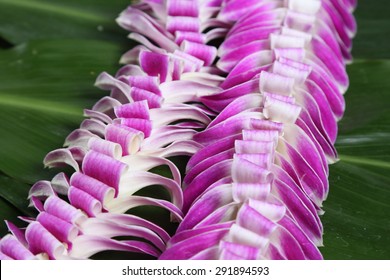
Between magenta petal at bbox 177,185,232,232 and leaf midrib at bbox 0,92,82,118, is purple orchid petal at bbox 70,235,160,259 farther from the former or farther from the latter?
leaf midrib at bbox 0,92,82,118

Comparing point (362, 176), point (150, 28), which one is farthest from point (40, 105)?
point (362, 176)

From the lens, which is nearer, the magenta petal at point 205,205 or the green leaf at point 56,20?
the magenta petal at point 205,205

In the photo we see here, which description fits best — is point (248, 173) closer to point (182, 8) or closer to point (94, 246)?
point (94, 246)

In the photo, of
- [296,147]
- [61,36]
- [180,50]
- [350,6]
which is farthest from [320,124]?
[61,36]

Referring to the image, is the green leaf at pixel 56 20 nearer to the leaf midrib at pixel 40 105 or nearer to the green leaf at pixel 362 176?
the leaf midrib at pixel 40 105

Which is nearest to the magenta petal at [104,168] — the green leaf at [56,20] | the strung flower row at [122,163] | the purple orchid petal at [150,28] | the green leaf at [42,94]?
the strung flower row at [122,163]

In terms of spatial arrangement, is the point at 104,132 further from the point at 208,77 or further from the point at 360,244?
the point at 360,244
